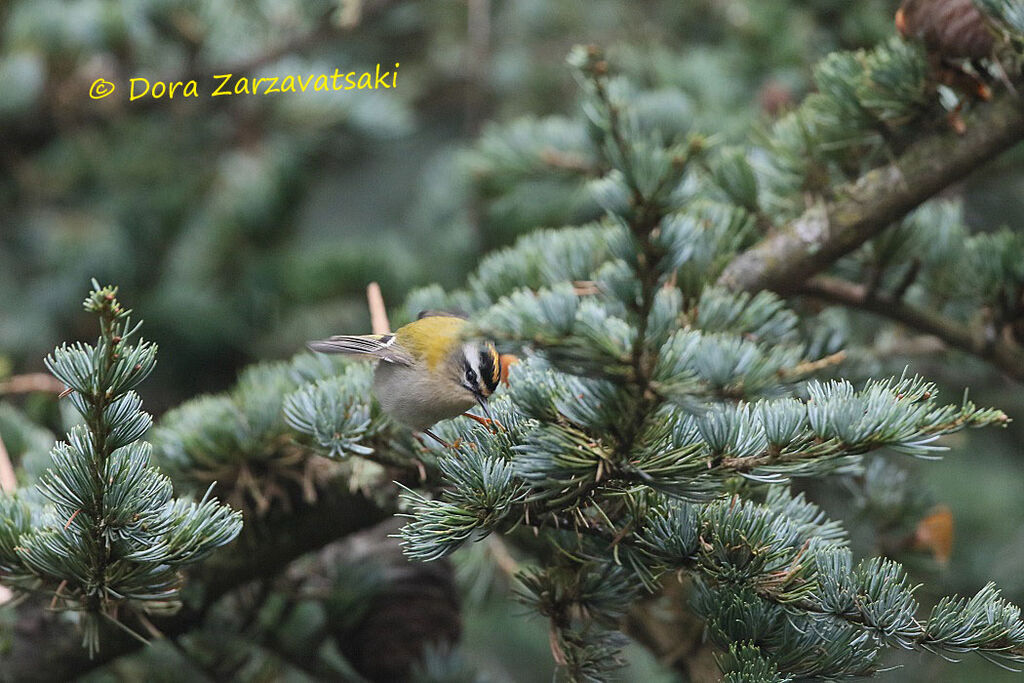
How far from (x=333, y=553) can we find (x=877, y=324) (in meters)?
1.44

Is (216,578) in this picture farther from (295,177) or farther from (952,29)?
(295,177)

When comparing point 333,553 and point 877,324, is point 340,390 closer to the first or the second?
point 333,553

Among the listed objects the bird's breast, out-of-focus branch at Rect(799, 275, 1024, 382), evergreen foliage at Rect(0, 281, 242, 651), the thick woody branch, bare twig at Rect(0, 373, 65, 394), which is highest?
bare twig at Rect(0, 373, 65, 394)

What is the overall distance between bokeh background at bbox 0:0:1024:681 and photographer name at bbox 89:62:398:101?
0.03 metres

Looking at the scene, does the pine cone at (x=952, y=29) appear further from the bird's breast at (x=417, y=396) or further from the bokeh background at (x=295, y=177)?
the bird's breast at (x=417, y=396)

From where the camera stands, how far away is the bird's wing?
1.51 metres

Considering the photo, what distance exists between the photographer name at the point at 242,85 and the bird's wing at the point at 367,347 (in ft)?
4.21

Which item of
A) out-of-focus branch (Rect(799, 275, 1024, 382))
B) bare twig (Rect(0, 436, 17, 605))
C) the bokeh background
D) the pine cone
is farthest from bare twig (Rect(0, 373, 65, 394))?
the pine cone

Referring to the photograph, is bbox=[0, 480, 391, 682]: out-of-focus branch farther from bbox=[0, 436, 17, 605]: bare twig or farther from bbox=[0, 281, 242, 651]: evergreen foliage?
bbox=[0, 281, 242, 651]: evergreen foliage

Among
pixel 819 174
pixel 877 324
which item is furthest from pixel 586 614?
pixel 877 324

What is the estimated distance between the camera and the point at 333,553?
1745mm

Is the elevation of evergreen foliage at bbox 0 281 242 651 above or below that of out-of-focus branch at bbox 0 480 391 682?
above

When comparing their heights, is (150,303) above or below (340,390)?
above

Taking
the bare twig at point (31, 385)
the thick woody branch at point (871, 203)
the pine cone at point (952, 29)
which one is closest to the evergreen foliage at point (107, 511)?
the bare twig at point (31, 385)
